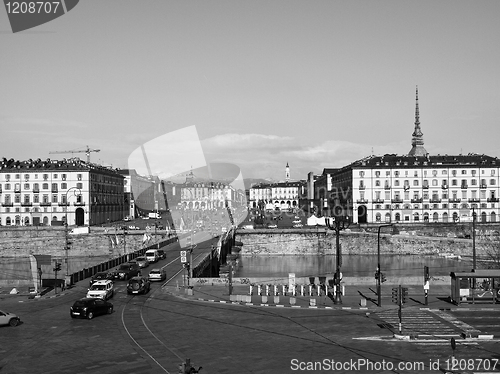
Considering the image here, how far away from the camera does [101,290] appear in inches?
1518

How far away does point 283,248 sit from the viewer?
10050 centimetres

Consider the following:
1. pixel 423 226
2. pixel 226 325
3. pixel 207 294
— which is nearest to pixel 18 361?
pixel 226 325

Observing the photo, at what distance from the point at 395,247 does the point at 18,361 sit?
81180 mm

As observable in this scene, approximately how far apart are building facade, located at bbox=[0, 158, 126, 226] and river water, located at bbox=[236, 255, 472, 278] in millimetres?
38591

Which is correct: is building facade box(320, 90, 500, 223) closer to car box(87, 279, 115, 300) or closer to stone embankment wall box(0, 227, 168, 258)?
stone embankment wall box(0, 227, 168, 258)

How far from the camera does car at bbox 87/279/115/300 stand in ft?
124

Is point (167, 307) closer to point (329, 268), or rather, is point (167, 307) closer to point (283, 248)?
point (329, 268)

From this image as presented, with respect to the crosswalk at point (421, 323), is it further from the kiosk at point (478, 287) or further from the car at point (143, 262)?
the car at point (143, 262)

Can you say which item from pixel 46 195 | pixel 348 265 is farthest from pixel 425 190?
pixel 46 195

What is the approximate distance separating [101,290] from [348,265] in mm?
52597

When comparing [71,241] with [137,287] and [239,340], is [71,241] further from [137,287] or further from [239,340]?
[239,340]

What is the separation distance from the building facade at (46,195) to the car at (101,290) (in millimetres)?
77595

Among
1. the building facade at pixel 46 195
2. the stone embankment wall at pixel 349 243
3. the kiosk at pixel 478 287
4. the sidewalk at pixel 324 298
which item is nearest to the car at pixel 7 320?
the sidewalk at pixel 324 298

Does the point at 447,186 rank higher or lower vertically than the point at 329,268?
higher
